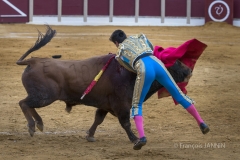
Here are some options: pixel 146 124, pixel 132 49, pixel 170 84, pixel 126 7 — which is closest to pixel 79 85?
pixel 132 49

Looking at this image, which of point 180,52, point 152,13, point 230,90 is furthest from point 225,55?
point 180,52

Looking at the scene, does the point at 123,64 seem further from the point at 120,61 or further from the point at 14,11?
the point at 14,11

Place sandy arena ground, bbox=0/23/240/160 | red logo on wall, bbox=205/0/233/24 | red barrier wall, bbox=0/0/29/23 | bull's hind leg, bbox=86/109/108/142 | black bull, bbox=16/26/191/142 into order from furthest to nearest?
red logo on wall, bbox=205/0/233/24 → red barrier wall, bbox=0/0/29/23 → bull's hind leg, bbox=86/109/108/142 → black bull, bbox=16/26/191/142 → sandy arena ground, bbox=0/23/240/160

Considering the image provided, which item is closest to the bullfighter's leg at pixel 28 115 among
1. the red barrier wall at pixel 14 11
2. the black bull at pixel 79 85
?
the black bull at pixel 79 85

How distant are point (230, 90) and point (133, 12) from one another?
28.3 feet

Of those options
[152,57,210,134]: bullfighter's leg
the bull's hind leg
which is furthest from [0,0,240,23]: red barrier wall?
[152,57,210,134]: bullfighter's leg

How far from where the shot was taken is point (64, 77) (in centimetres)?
627

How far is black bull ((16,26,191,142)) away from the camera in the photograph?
6203mm

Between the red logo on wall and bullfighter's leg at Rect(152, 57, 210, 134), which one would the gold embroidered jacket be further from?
the red logo on wall

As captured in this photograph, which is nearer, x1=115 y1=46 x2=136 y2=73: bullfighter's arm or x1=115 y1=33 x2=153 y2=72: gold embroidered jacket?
x1=115 y1=33 x2=153 y2=72: gold embroidered jacket

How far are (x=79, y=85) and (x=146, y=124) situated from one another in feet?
4.53

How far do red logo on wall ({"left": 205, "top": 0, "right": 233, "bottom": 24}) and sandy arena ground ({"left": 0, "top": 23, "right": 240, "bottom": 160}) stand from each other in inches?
182

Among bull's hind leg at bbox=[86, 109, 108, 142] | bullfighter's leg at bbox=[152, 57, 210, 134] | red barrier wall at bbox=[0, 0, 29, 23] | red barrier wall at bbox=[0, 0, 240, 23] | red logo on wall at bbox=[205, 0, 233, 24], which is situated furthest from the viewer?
red barrier wall at bbox=[0, 0, 240, 23]

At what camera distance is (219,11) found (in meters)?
17.4
